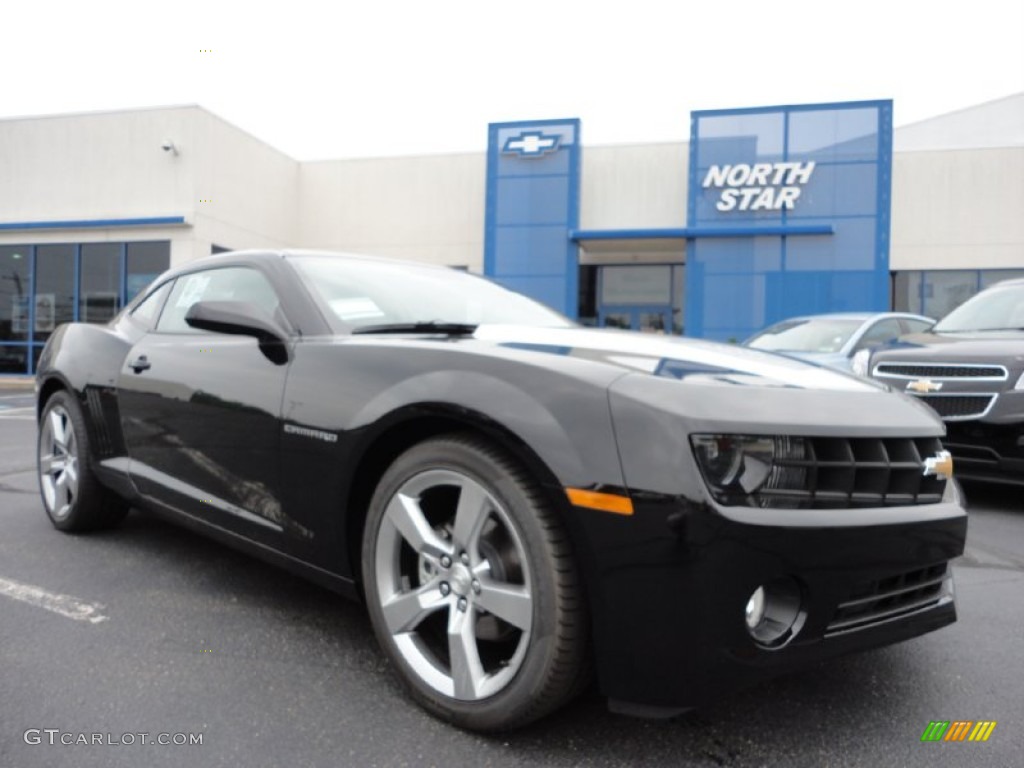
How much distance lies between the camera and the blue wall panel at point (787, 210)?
17.7m

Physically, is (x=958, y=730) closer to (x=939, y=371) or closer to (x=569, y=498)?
(x=569, y=498)

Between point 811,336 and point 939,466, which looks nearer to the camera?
point 939,466

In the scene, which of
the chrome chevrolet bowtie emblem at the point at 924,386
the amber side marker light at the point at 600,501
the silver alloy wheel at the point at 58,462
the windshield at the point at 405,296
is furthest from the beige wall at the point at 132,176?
the amber side marker light at the point at 600,501

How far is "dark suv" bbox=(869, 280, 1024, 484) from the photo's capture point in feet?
15.3

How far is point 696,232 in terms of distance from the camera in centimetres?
1827

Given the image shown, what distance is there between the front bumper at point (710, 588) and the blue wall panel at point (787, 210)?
54.9 ft

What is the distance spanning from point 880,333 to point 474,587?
7252 millimetres

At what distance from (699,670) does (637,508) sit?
38 centimetres

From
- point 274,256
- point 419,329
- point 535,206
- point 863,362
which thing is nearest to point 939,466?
point 419,329

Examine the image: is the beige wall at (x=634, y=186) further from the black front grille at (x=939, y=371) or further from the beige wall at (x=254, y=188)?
the black front grille at (x=939, y=371)

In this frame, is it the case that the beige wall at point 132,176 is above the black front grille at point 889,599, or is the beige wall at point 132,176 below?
above

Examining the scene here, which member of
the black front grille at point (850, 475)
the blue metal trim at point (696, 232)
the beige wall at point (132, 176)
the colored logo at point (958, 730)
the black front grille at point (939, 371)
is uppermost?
the beige wall at point (132, 176)

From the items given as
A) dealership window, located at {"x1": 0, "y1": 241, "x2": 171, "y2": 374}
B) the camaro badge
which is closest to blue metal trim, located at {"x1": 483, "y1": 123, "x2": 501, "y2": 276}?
dealership window, located at {"x1": 0, "y1": 241, "x2": 171, "y2": 374}

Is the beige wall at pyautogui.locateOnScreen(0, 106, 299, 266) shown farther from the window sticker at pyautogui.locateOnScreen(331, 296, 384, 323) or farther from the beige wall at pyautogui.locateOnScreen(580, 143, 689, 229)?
the window sticker at pyautogui.locateOnScreen(331, 296, 384, 323)
